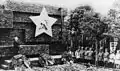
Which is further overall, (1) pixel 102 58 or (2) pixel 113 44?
(2) pixel 113 44

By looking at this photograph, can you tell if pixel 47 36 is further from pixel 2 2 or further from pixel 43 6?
pixel 2 2

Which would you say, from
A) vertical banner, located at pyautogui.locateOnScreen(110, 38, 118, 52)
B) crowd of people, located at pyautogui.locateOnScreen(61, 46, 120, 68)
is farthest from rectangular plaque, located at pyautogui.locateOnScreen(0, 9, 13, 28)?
vertical banner, located at pyautogui.locateOnScreen(110, 38, 118, 52)

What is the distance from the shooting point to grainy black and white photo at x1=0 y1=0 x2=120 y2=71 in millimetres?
10805

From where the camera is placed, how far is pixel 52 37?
1330 cm

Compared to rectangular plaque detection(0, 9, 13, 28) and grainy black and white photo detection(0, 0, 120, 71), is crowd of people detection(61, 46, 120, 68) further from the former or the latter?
rectangular plaque detection(0, 9, 13, 28)

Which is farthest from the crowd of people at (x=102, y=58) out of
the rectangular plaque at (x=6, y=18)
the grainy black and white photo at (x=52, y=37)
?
the rectangular plaque at (x=6, y=18)

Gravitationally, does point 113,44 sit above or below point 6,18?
below

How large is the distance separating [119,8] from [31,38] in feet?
20.7

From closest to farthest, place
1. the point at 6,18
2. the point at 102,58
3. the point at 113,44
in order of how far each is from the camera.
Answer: the point at 6,18
the point at 102,58
the point at 113,44

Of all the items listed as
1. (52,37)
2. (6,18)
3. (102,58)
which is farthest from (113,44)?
(6,18)

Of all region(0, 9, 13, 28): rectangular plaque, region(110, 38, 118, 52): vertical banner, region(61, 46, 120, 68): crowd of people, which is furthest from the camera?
region(110, 38, 118, 52): vertical banner

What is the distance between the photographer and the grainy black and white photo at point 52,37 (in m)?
10.8

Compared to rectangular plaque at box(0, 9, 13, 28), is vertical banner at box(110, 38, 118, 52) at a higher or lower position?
lower

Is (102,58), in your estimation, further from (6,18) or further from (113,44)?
(6,18)
